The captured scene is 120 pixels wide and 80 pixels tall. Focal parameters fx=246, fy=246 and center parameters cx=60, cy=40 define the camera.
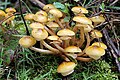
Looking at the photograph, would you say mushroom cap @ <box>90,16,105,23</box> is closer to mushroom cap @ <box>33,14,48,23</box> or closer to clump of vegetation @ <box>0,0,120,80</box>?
clump of vegetation @ <box>0,0,120,80</box>

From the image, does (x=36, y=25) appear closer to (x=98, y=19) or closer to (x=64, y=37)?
(x=64, y=37)

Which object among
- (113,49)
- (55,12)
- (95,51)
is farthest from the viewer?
(113,49)

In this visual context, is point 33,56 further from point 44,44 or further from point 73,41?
point 73,41

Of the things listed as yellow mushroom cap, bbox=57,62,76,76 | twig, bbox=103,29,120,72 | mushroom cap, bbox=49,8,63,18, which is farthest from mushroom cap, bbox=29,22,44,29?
twig, bbox=103,29,120,72

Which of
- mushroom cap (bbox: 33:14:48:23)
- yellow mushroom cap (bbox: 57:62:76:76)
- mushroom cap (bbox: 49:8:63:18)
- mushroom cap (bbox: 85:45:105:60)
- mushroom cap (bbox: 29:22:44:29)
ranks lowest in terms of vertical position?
yellow mushroom cap (bbox: 57:62:76:76)

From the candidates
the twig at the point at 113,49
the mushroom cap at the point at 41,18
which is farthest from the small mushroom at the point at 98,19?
the mushroom cap at the point at 41,18

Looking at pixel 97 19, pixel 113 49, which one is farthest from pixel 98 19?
pixel 113 49

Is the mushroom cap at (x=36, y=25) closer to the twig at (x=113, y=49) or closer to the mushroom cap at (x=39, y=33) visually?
the mushroom cap at (x=39, y=33)

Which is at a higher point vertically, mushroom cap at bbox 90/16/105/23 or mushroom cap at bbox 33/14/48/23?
mushroom cap at bbox 33/14/48/23

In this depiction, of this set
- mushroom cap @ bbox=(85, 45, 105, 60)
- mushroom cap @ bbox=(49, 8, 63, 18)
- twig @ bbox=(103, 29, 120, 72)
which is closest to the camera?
mushroom cap @ bbox=(85, 45, 105, 60)
